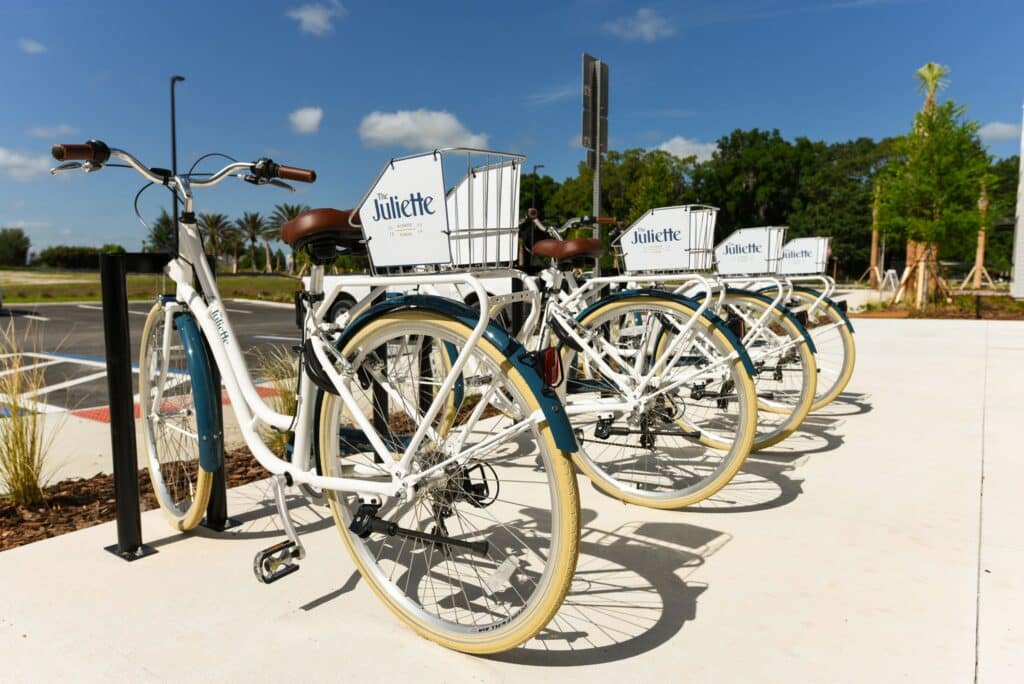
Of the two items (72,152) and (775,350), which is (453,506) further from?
(775,350)

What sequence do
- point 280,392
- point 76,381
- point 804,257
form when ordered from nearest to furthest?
point 280,392
point 804,257
point 76,381

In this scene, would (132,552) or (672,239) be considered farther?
(672,239)

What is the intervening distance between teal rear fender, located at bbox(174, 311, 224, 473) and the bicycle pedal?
1.89ft

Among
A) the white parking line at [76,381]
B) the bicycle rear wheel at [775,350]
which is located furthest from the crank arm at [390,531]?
the white parking line at [76,381]

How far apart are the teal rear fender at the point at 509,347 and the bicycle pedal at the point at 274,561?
2.52 feet

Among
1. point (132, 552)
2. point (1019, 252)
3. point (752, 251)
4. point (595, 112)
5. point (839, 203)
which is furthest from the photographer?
point (839, 203)

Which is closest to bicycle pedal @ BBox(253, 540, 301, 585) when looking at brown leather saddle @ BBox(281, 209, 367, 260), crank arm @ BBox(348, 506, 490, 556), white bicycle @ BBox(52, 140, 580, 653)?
white bicycle @ BBox(52, 140, 580, 653)

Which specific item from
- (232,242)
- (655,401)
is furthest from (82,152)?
(232,242)

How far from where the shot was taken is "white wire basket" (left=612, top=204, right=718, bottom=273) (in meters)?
3.92

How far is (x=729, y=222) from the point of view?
47.8 metres

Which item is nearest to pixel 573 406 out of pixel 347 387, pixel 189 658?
pixel 347 387

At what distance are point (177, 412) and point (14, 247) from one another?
181 feet

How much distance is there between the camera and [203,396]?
2.54m

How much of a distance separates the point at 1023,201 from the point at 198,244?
75.9 ft
